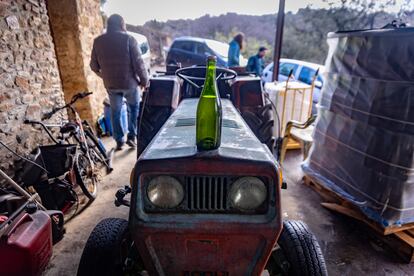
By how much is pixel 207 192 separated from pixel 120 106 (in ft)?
10.8

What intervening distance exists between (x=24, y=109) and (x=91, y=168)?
91 cm

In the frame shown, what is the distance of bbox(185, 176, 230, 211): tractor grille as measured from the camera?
1.13 metres

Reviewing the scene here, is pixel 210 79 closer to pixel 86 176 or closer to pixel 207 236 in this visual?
pixel 207 236

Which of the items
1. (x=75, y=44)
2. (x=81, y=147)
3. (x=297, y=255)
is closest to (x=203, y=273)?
(x=297, y=255)

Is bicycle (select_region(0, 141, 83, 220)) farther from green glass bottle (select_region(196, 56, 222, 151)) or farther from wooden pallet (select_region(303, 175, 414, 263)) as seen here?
wooden pallet (select_region(303, 175, 414, 263))

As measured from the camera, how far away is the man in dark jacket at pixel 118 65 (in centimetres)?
379

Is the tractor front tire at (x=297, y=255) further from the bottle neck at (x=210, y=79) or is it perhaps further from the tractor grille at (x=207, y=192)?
the bottle neck at (x=210, y=79)

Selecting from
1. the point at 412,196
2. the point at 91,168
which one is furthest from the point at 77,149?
the point at 412,196

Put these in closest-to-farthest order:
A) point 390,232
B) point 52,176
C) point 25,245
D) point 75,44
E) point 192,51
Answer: point 25,245 < point 390,232 < point 52,176 < point 75,44 < point 192,51

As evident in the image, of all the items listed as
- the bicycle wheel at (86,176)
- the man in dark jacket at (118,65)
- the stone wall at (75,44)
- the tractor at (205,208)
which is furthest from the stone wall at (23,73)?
the tractor at (205,208)

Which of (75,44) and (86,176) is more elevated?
(75,44)

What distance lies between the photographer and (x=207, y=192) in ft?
3.77

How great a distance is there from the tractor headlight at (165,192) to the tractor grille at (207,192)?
4cm

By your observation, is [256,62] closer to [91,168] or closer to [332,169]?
[332,169]
